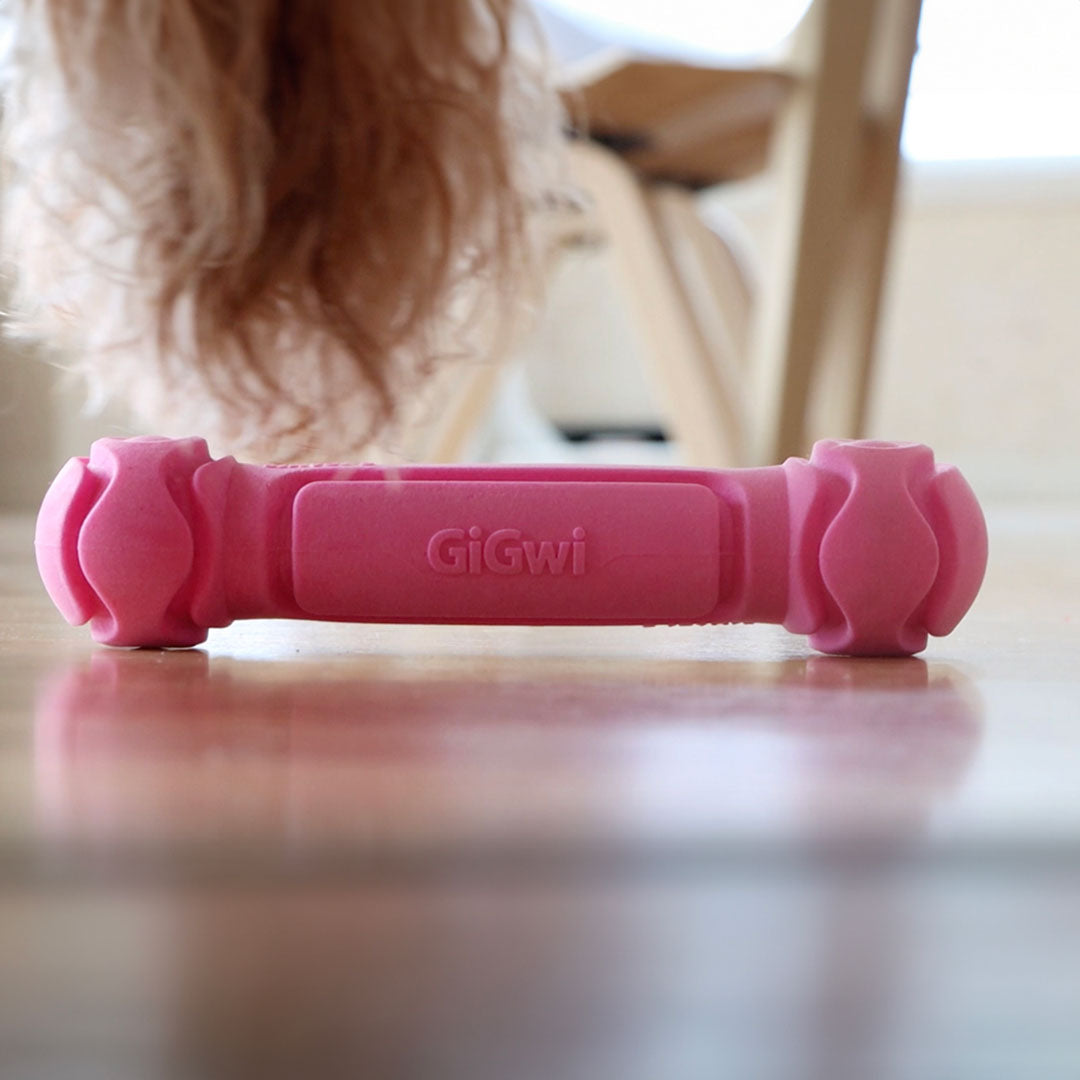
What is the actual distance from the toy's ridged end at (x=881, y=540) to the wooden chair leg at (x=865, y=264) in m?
0.97

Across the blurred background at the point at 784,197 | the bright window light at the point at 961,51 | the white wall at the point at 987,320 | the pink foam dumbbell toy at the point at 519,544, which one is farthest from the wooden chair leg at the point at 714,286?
the white wall at the point at 987,320

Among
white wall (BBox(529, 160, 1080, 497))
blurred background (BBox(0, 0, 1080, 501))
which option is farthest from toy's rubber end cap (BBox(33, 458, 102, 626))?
white wall (BBox(529, 160, 1080, 497))

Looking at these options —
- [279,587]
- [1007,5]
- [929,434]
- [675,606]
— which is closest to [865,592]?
[675,606]

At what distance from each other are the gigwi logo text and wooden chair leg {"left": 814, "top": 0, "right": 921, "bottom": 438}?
3.39 ft

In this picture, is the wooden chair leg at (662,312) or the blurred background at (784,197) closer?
the blurred background at (784,197)

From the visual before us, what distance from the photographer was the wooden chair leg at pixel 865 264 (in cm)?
159

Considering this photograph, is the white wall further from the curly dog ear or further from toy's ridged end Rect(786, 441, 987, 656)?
toy's ridged end Rect(786, 441, 987, 656)

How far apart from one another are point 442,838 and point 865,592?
392 mm

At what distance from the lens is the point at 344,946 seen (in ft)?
1.00

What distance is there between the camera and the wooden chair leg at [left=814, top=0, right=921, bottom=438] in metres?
1.59

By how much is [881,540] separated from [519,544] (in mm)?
171

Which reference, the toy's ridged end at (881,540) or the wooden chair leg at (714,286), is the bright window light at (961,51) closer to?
the wooden chair leg at (714,286)

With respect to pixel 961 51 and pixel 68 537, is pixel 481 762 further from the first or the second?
pixel 961 51

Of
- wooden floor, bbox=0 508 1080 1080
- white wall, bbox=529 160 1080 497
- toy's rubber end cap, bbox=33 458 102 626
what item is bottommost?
wooden floor, bbox=0 508 1080 1080
